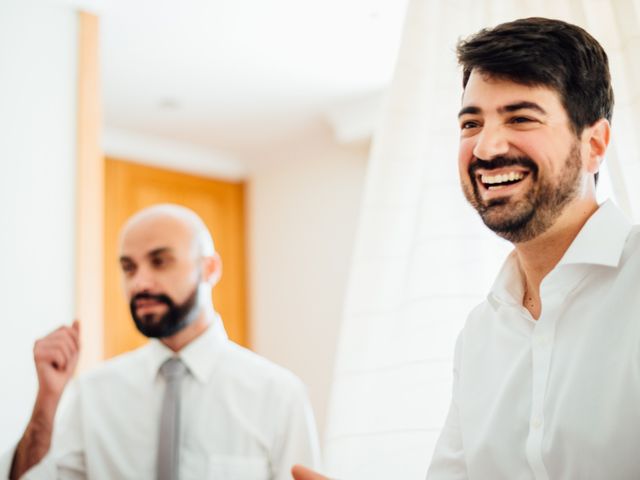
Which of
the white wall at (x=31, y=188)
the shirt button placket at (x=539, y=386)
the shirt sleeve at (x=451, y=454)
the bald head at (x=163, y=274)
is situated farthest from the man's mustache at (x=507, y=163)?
the white wall at (x=31, y=188)

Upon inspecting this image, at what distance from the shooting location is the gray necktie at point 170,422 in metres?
1.62

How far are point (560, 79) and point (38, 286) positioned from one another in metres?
1.84

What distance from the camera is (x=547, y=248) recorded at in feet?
3.56

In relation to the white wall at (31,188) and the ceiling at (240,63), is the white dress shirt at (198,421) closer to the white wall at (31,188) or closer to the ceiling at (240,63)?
the white wall at (31,188)

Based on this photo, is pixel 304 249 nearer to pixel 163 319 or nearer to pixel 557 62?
pixel 163 319

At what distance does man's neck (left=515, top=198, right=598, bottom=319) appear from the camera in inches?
41.4

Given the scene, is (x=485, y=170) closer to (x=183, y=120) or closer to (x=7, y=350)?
(x=7, y=350)

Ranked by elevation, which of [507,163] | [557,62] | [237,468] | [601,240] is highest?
[557,62]

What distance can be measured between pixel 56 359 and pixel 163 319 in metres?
0.33

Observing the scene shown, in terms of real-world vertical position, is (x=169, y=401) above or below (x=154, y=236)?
below

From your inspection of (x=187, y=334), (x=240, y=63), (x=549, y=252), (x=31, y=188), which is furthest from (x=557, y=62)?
(x=240, y=63)

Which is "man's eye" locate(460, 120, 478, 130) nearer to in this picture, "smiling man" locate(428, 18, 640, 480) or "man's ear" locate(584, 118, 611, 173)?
"smiling man" locate(428, 18, 640, 480)

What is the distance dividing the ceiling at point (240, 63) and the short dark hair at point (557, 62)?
6.02 feet

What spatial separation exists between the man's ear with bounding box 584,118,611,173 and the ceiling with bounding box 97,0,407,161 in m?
1.88
